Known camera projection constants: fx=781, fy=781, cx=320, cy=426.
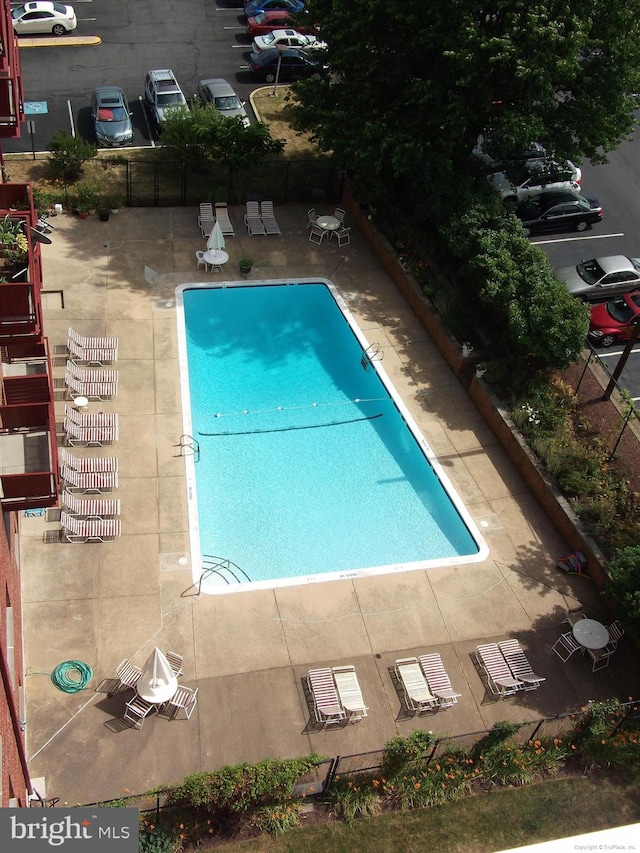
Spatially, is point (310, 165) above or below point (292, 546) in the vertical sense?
above

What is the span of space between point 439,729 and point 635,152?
32.5 metres

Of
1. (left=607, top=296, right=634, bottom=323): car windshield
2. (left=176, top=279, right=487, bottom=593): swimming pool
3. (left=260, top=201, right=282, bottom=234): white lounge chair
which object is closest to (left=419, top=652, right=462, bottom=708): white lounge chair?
(left=176, top=279, right=487, bottom=593): swimming pool

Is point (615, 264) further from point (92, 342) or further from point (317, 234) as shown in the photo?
point (92, 342)

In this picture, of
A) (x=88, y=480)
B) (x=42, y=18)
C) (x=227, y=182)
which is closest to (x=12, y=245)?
(x=88, y=480)

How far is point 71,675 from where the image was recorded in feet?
57.8

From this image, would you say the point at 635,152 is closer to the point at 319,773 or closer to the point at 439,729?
the point at 439,729

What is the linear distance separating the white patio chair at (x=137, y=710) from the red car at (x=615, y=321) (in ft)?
63.3

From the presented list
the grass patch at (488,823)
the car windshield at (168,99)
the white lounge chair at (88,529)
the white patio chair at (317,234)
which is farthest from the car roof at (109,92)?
Answer: the grass patch at (488,823)

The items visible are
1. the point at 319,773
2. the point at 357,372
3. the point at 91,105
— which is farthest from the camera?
the point at 91,105

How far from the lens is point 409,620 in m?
19.7

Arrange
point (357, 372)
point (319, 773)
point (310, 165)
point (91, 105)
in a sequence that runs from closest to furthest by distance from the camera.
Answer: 1. point (319, 773)
2. point (357, 372)
3. point (310, 165)
4. point (91, 105)

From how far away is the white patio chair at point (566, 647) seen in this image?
1933cm

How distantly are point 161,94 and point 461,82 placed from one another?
1670 centimetres

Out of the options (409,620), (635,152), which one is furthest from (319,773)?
(635,152)
